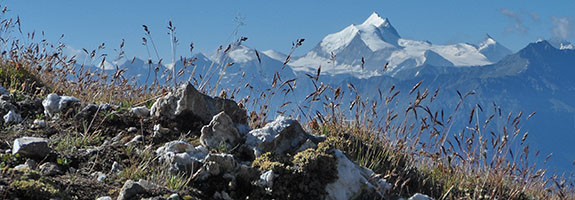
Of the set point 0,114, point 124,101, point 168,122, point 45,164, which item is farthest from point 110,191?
point 124,101

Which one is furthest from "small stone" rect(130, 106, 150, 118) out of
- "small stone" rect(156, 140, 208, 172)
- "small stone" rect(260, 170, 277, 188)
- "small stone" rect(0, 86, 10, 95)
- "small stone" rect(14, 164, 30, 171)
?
"small stone" rect(260, 170, 277, 188)

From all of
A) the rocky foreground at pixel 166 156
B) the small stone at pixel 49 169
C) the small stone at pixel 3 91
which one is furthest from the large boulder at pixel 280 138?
the small stone at pixel 3 91

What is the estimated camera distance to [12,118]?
598 cm

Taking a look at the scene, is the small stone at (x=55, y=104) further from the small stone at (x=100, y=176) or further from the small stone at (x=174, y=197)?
the small stone at (x=174, y=197)

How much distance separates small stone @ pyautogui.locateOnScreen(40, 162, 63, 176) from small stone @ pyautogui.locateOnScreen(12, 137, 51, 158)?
22 cm

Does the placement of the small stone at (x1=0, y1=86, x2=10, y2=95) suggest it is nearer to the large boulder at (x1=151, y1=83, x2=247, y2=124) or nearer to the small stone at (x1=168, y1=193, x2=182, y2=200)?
the large boulder at (x1=151, y1=83, x2=247, y2=124)

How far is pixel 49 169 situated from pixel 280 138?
82.0 inches

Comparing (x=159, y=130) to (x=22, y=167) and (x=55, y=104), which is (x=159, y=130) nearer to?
(x=55, y=104)

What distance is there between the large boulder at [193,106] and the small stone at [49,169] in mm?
1621

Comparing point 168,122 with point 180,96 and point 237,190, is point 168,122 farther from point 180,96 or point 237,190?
point 237,190

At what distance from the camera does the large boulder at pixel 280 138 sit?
17.9 ft

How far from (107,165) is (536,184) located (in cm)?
642

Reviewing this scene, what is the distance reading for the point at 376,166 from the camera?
6.40 metres

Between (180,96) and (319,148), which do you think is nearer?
(319,148)
